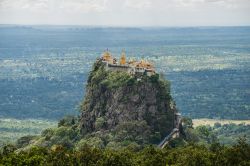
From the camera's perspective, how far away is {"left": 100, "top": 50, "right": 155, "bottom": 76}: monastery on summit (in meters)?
78.2

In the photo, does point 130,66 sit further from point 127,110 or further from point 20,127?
point 20,127

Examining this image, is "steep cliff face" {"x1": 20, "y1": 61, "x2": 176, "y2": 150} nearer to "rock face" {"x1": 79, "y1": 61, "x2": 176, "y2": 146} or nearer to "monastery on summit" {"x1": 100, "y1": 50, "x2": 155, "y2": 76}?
"rock face" {"x1": 79, "y1": 61, "x2": 176, "y2": 146}

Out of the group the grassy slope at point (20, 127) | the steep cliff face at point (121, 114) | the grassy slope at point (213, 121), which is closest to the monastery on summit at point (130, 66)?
the steep cliff face at point (121, 114)

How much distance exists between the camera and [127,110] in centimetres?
7650

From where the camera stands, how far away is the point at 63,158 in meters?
54.6

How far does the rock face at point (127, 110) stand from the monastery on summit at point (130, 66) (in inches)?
27.8

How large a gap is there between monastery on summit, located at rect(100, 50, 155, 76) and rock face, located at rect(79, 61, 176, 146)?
71cm

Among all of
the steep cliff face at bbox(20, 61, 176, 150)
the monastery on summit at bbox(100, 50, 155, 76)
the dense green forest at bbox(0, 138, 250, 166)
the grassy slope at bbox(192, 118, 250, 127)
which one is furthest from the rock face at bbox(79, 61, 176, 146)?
the grassy slope at bbox(192, 118, 250, 127)

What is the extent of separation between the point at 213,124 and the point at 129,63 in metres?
68.6

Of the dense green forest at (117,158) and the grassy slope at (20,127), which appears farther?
the grassy slope at (20,127)

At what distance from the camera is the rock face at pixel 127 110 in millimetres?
74000

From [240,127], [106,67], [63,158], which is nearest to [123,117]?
[106,67]

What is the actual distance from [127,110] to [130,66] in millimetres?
5652

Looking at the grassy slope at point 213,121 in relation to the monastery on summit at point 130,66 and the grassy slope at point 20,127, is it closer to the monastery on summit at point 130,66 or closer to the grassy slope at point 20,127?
the grassy slope at point 20,127
